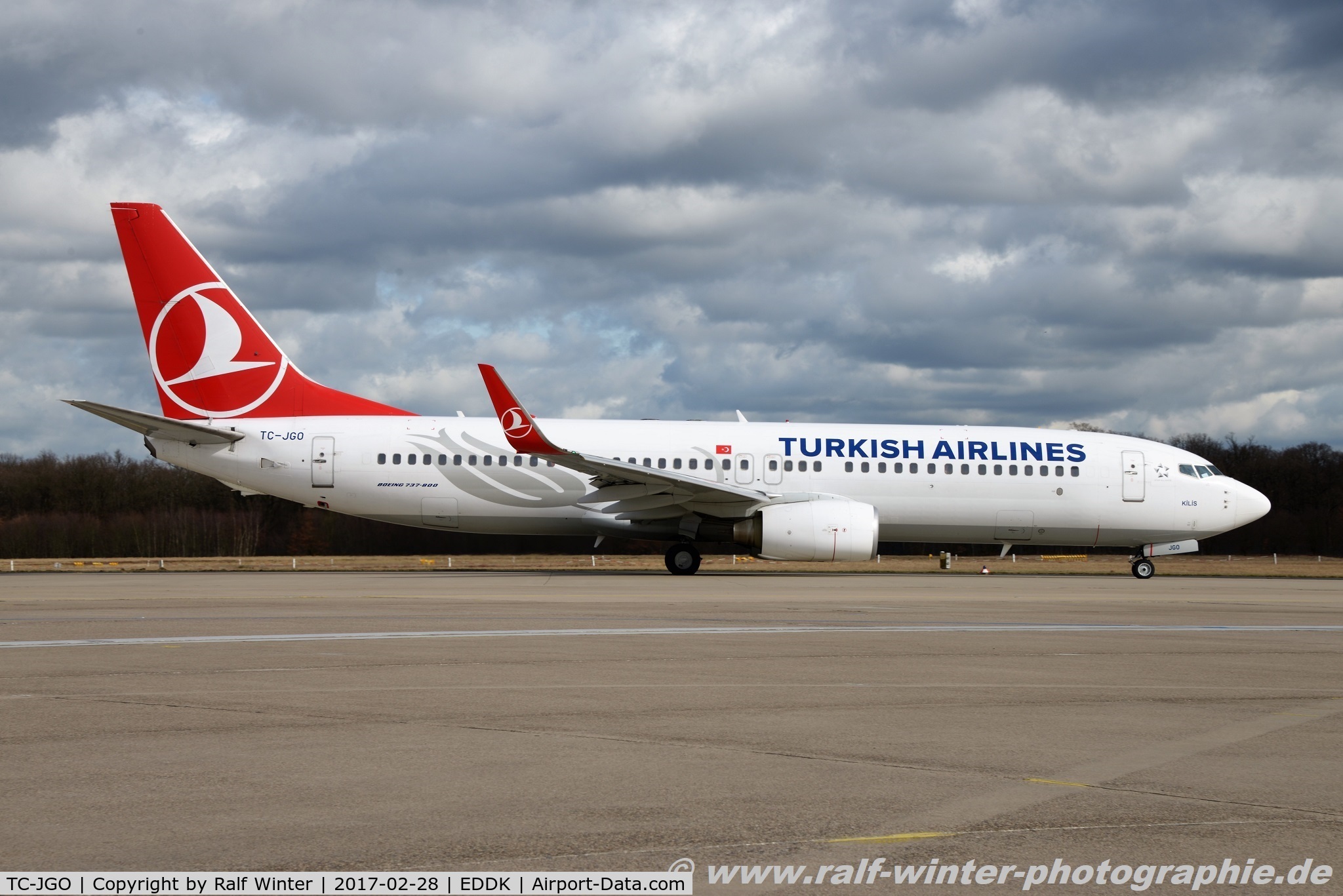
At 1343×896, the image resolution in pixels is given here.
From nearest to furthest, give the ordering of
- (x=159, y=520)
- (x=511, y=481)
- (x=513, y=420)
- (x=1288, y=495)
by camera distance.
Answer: (x=513, y=420)
(x=511, y=481)
(x=159, y=520)
(x=1288, y=495)

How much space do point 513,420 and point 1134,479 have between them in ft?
47.8

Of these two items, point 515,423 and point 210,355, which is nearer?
point 515,423

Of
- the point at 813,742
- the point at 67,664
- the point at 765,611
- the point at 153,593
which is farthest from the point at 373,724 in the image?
the point at 153,593

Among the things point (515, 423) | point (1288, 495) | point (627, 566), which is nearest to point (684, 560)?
point (515, 423)

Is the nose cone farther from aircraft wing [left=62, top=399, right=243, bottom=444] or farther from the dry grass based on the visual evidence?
aircraft wing [left=62, top=399, right=243, bottom=444]

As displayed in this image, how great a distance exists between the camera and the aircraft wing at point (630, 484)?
23.2 meters

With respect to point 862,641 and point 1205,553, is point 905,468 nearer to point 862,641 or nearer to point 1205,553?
point 862,641

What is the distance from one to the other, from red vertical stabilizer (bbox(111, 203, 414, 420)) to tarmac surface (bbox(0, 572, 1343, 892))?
44.4 feet

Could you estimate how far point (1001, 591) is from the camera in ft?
68.0

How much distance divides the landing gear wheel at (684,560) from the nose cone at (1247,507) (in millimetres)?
12871

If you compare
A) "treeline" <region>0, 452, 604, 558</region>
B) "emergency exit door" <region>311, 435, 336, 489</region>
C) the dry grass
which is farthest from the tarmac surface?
"treeline" <region>0, 452, 604, 558</region>

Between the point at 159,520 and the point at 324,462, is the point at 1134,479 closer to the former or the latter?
the point at 324,462

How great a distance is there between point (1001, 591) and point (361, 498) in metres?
14.2

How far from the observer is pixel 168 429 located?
24.9 metres
